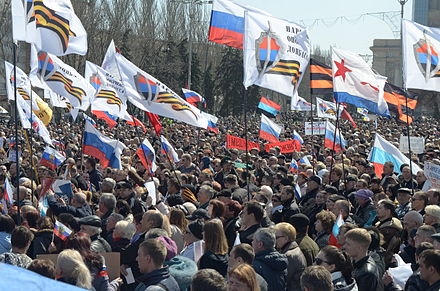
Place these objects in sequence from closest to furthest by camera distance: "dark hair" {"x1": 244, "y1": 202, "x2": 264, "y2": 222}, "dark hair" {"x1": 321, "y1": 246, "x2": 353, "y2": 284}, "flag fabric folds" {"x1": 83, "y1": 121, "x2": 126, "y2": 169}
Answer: "dark hair" {"x1": 321, "y1": 246, "x2": 353, "y2": 284}
"dark hair" {"x1": 244, "y1": 202, "x2": 264, "y2": 222}
"flag fabric folds" {"x1": 83, "y1": 121, "x2": 126, "y2": 169}

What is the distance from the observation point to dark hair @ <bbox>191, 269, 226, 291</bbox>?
396 cm

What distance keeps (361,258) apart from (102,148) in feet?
26.5

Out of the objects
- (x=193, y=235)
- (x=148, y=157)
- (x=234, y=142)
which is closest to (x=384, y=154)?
(x=234, y=142)

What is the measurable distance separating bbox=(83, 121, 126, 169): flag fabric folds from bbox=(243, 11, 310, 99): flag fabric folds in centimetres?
361

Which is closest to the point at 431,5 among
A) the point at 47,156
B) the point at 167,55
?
the point at 167,55

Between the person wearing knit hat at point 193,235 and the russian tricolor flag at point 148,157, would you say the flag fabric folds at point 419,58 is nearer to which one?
the russian tricolor flag at point 148,157

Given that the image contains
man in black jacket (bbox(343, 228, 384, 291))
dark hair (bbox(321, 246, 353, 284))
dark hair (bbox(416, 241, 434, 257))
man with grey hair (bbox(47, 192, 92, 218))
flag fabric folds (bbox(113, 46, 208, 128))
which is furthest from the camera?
flag fabric folds (bbox(113, 46, 208, 128))

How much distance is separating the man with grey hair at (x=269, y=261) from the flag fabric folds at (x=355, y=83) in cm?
639

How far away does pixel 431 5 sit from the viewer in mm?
141500

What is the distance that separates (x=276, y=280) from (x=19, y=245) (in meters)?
1.88

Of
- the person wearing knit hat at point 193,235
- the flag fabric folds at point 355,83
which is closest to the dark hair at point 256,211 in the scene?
the person wearing knit hat at point 193,235

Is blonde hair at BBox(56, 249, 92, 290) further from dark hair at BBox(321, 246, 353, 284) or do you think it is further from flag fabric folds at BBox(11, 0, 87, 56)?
flag fabric folds at BBox(11, 0, 87, 56)

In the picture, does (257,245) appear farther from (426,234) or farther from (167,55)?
(167,55)

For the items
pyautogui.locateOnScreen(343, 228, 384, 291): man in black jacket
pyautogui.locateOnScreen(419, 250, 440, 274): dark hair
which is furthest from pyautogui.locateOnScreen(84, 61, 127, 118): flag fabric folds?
pyautogui.locateOnScreen(419, 250, 440, 274): dark hair
